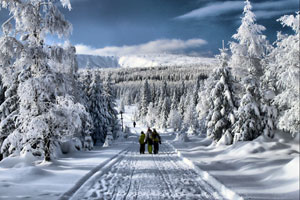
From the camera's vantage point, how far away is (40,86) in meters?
13.7

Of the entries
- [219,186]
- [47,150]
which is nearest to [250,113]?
[219,186]

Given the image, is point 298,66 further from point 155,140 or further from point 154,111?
point 154,111

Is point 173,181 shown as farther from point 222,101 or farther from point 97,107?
A: point 97,107

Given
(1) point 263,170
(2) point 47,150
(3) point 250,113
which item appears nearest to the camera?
(1) point 263,170

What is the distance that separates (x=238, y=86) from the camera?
2361 cm

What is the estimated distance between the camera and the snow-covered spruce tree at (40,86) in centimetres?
1365

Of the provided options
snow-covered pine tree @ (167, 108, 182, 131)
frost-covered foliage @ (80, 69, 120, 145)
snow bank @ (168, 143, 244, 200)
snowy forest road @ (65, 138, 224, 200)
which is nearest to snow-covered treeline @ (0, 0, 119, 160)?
snowy forest road @ (65, 138, 224, 200)

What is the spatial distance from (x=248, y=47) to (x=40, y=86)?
1493 centimetres

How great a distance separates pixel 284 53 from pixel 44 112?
11.3m

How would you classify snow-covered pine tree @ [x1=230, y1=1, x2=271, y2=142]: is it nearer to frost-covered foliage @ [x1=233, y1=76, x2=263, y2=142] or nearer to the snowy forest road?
frost-covered foliage @ [x1=233, y1=76, x2=263, y2=142]

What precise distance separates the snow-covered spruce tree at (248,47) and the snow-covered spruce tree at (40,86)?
12261 mm

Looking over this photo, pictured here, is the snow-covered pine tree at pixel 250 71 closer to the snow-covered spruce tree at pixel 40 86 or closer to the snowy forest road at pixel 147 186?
the snowy forest road at pixel 147 186

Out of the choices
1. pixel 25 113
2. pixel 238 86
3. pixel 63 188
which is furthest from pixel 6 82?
pixel 238 86

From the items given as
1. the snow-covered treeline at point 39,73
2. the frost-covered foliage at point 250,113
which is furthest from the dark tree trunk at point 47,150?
the frost-covered foliage at point 250,113
